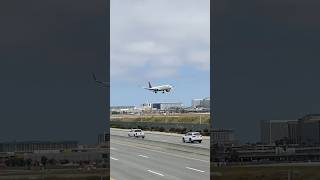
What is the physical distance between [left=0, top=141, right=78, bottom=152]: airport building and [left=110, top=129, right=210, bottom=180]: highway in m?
5.64

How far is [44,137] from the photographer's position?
53.9ft

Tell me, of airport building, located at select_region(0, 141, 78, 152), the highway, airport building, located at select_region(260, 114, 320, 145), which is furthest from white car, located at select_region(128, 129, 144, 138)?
airport building, located at select_region(0, 141, 78, 152)

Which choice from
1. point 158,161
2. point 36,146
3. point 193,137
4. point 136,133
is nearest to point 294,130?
point 36,146

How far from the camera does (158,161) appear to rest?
30578 mm

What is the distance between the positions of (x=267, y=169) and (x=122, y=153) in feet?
58.4

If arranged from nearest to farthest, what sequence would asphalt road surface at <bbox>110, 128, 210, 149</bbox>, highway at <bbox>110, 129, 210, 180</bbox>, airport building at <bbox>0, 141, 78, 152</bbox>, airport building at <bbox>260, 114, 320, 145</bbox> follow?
airport building at <bbox>0, 141, 78, 152</bbox> < airport building at <bbox>260, 114, 320, 145</bbox> < highway at <bbox>110, 129, 210, 180</bbox> < asphalt road surface at <bbox>110, 128, 210, 149</bbox>

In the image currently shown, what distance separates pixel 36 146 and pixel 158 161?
48.9 ft

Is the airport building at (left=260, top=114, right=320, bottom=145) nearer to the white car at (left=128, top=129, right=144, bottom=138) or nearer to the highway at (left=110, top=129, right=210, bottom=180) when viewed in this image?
the highway at (left=110, top=129, right=210, bottom=180)

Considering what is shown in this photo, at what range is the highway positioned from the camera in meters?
23.5

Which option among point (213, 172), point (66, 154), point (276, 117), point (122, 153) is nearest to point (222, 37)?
point (276, 117)

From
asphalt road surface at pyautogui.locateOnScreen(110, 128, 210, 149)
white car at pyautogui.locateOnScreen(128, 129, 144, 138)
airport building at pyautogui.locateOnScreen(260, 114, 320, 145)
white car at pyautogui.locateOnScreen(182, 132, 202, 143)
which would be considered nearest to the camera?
airport building at pyautogui.locateOnScreen(260, 114, 320, 145)

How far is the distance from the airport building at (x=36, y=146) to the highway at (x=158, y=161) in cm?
564

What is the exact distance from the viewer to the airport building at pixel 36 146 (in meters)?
15.9

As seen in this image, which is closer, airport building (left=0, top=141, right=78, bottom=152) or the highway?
airport building (left=0, top=141, right=78, bottom=152)
